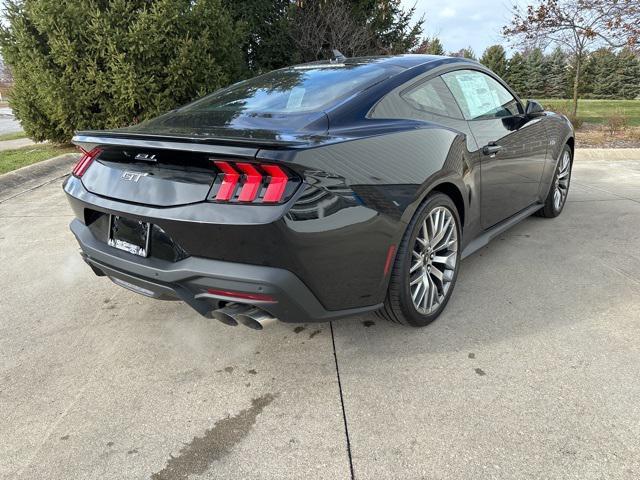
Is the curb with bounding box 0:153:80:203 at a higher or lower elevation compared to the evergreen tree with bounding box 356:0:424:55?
lower

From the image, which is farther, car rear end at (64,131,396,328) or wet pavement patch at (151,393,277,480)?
car rear end at (64,131,396,328)

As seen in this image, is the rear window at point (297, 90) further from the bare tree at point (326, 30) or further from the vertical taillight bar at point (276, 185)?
the bare tree at point (326, 30)

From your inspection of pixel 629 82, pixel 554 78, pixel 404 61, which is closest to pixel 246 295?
pixel 404 61

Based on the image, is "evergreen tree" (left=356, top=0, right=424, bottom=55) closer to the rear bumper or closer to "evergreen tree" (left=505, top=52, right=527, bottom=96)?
the rear bumper

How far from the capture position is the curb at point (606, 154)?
326 inches

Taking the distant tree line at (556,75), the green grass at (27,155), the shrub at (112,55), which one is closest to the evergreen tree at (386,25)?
the shrub at (112,55)

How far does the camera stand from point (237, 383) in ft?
7.76

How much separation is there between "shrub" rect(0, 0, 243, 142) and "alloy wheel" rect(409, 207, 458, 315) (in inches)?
267

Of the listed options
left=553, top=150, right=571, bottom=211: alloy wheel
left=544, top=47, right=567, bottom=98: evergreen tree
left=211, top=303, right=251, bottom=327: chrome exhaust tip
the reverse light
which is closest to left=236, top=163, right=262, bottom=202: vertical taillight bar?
the reverse light

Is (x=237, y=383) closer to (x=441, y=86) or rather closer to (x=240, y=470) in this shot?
(x=240, y=470)

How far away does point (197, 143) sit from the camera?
2.05 meters

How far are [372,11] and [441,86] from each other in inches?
443

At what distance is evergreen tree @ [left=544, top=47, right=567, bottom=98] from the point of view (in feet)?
94.9

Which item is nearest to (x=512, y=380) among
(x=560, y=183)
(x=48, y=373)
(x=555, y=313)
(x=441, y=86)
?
(x=555, y=313)
